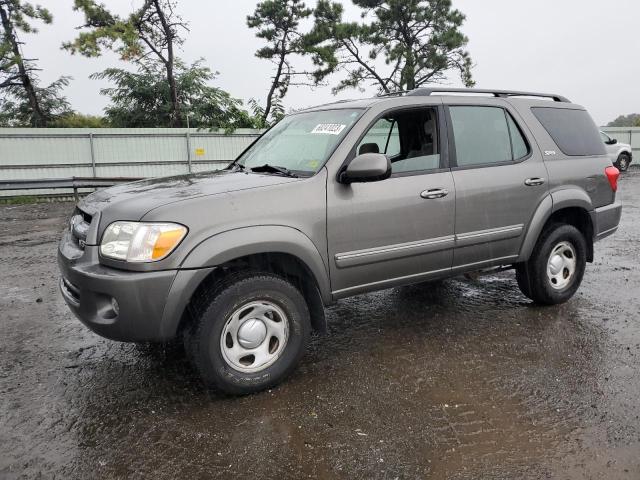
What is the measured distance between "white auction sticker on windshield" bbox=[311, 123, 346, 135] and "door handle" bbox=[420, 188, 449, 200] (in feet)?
2.44

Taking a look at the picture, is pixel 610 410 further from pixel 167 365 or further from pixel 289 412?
pixel 167 365

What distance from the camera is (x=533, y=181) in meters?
4.28

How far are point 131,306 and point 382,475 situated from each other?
1553 mm

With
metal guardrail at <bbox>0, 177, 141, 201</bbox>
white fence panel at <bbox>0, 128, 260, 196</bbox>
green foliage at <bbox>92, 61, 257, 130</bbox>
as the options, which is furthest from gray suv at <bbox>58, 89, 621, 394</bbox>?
green foliage at <bbox>92, 61, 257, 130</bbox>

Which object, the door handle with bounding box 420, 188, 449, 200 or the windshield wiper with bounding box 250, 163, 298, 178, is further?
the door handle with bounding box 420, 188, 449, 200

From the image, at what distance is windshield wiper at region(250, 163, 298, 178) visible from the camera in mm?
3553

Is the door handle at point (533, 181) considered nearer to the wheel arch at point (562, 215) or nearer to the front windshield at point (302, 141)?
the wheel arch at point (562, 215)

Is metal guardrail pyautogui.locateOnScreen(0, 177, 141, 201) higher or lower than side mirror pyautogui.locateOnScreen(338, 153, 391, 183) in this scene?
lower

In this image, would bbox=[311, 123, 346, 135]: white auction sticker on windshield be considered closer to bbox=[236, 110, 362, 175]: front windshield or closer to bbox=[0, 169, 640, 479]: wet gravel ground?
bbox=[236, 110, 362, 175]: front windshield

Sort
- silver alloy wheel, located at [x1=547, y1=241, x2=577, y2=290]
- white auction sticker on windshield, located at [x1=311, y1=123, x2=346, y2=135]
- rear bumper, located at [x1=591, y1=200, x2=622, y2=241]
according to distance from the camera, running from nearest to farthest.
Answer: white auction sticker on windshield, located at [x1=311, y1=123, x2=346, y2=135] → silver alloy wheel, located at [x1=547, y1=241, x2=577, y2=290] → rear bumper, located at [x1=591, y1=200, x2=622, y2=241]

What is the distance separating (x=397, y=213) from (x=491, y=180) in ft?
3.18

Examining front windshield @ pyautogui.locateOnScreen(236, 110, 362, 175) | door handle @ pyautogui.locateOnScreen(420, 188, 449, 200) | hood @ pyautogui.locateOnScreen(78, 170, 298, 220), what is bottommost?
door handle @ pyautogui.locateOnScreen(420, 188, 449, 200)

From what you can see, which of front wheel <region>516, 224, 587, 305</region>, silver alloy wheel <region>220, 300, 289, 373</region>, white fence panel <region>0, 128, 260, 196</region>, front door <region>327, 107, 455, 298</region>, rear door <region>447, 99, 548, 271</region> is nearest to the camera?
silver alloy wheel <region>220, 300, 289, 373</region>

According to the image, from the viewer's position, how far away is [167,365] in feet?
11.9
